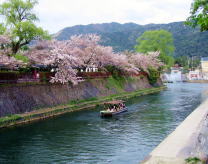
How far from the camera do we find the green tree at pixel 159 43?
75.9m

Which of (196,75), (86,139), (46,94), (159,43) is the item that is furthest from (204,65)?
(86,139)

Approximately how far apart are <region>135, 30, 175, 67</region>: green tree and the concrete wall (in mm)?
58222

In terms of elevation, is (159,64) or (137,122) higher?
(159,64)

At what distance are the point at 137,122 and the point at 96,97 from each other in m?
16.6

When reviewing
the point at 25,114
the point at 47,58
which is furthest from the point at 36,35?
the point at 25,114

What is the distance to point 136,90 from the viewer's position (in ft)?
200

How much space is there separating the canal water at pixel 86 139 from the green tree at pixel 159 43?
46849 mm

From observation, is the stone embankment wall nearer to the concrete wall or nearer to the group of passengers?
the group of passengers

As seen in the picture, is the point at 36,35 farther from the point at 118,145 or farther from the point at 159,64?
the point at 159,64

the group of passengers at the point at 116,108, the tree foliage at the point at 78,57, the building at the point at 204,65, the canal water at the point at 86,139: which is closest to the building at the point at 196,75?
the building at the point at 204,65

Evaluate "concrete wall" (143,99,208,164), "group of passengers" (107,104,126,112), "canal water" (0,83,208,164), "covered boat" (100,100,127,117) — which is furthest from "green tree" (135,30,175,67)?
"concrete wall" (143,99,208,164)

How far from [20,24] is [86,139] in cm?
1726

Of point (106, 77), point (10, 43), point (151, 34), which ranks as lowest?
point (106, 77)

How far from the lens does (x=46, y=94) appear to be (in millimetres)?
34406
